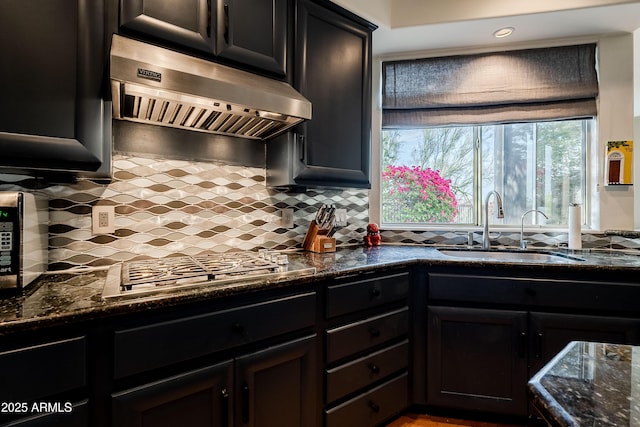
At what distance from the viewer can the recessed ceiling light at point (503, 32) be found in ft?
7.64

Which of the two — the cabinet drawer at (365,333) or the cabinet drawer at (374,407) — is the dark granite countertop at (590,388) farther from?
the cabinet drawer at (374,407)

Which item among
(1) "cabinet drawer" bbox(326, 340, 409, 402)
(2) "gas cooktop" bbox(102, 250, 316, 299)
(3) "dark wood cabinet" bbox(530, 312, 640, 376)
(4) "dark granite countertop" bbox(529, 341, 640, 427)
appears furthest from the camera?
(3) "dark wood cabinet" bbox(530, 312, 640, 376)

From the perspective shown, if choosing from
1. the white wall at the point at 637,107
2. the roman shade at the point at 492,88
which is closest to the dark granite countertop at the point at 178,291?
the roman shade at the point at 492,88

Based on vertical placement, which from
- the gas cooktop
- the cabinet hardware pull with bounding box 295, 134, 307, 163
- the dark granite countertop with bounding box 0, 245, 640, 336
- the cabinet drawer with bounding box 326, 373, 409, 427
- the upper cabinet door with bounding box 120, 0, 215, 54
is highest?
the upper cabinet door with bounding box 120, 0, 215, 54

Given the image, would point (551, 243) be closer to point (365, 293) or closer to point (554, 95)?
point (554, 95)

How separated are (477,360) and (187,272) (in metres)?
1.61

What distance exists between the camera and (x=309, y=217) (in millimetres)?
2320

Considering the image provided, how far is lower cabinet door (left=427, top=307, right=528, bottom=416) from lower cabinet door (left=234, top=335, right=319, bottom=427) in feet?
2.76

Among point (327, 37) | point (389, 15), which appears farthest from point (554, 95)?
point (327, 37)

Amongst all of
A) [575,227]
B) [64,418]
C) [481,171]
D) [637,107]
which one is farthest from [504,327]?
[637,107]

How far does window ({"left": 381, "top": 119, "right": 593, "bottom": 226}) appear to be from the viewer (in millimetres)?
2562

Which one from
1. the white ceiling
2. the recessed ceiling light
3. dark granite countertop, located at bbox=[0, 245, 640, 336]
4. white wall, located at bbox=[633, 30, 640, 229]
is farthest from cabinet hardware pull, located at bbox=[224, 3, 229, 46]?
white wall, located at bbox=[633, 30, 640, 229]

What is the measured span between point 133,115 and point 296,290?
105cm

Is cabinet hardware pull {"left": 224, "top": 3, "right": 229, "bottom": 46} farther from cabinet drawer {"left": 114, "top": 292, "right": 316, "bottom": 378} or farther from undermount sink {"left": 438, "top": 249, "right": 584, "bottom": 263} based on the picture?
undermount sink {"left": 438, "top": 249, "right": 584, "bottom": 263}
